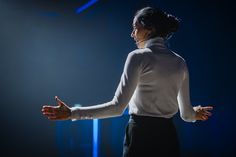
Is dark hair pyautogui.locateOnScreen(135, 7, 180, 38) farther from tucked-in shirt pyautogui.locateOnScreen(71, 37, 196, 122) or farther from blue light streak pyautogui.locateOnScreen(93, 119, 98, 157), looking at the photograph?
blue light streak pyautogui.locateOnScreen(93, 119, 98, 157)

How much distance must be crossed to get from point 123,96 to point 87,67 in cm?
254

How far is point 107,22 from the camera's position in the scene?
12.7 ft

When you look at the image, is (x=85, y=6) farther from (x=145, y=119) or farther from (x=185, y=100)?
(x=145, y=119)

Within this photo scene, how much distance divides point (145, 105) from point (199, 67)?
9.01ft

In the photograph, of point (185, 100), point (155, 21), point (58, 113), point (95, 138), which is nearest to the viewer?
point (58, 113)

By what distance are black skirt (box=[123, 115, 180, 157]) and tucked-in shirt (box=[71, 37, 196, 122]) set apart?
0.10ft

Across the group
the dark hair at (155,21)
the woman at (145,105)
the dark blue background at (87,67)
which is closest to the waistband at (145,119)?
the woman at (145,105)

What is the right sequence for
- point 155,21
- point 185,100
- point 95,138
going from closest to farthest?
point 155,21 → point 185,100 → point 95,138

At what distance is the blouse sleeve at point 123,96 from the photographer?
1300 mm

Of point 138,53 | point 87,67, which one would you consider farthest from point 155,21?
point 87,67

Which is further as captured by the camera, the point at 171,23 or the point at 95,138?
the point at 95,138

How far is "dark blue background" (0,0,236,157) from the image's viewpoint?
363cm

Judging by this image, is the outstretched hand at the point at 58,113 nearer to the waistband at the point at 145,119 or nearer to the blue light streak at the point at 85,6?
the waistband at the point at 145,119

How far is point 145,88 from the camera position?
1338mm
